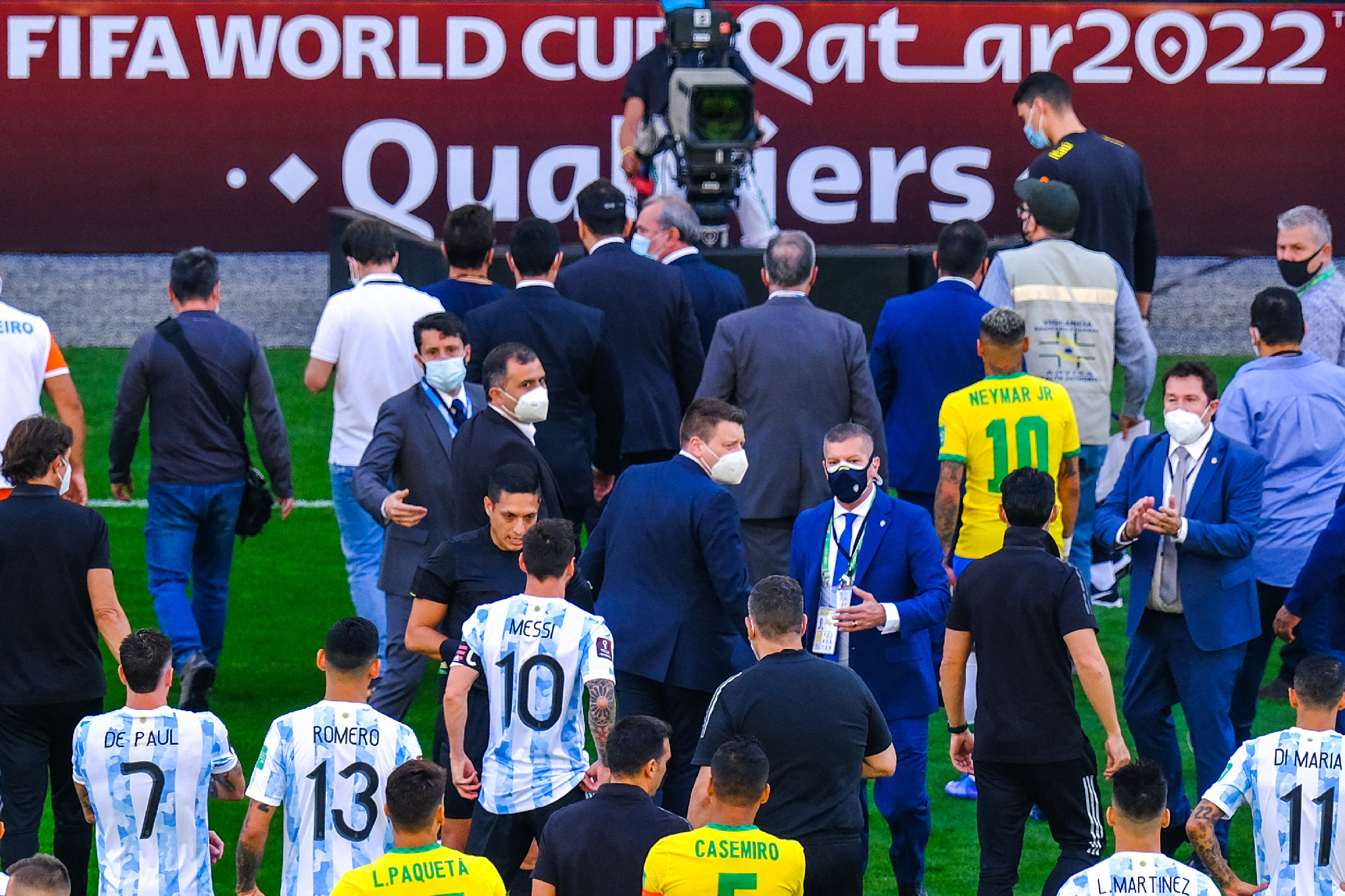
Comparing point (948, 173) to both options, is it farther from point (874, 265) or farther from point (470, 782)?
point (470, 782)

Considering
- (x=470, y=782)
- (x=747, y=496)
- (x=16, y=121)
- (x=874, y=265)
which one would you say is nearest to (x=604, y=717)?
(x=470, y=782)

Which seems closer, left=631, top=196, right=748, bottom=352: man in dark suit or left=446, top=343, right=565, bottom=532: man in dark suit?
left=446, top=343, right=565, bottom=532: man in dark suit

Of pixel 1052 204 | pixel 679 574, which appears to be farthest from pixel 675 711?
pixel 1052 204

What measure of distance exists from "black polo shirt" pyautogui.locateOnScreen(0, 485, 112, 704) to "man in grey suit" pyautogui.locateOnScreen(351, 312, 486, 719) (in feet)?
4.20

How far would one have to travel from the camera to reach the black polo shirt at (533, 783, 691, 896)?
405cm

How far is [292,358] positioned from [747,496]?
759cm

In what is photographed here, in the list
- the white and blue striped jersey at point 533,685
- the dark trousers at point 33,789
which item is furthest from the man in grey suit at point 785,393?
the dark trousers at point 33,789

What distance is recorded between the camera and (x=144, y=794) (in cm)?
451

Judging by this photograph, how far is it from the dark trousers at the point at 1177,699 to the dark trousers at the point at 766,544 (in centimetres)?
141

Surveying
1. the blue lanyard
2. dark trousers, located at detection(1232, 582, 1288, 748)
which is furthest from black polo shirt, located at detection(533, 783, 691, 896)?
dark trousers, located at detection(1232, 582, 1288, 748)

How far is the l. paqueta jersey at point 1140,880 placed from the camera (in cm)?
389

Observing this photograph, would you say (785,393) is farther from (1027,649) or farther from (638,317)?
(1027,649)

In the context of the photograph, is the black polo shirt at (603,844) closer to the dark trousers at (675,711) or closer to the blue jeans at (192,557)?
the dark trousers at (675,711)

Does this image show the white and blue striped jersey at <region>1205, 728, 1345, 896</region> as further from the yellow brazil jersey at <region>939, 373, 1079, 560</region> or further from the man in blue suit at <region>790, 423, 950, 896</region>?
the yellow brazil jersey at <region>939, 373, 1079, 560</region>
